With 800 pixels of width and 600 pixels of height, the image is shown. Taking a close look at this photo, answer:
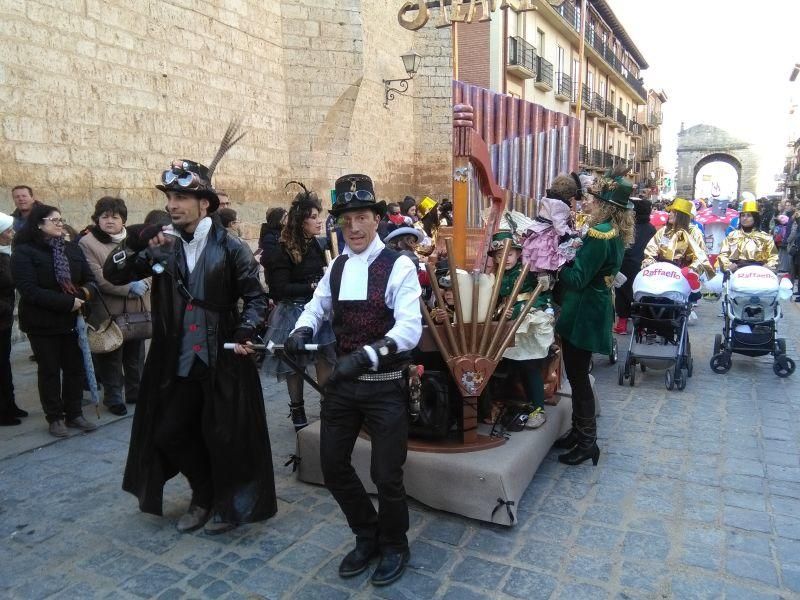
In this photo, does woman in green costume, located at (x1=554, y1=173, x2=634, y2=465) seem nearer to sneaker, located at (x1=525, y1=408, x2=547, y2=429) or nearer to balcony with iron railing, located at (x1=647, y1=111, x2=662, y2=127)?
sneaker, located at (x1=525, y1=408, x2=547, y2=429)

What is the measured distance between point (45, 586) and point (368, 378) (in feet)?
6.06

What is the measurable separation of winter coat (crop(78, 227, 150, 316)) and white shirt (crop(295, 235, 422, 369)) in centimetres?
298

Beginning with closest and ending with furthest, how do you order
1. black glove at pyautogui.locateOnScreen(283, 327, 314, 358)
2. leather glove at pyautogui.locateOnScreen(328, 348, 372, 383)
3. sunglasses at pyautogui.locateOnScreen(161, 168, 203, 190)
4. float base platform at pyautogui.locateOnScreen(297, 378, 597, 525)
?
leather glove at pyautogui.locateOnScreen(328, 348, 372, 383), black glove at pyautogui.locateOnScreen(283, 327, 314, 358), sunglasses at pyautogui.locateOnScreen(161, 168, 203, 190), float base platform at pyautogui.locateOnScreen(297, 378, 597, 525)

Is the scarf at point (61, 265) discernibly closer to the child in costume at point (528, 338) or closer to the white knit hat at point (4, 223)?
the white knit hat at point (4, 223)

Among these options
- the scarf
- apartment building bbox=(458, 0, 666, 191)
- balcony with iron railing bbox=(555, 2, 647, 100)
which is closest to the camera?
the scarf

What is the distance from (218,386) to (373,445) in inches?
37.6

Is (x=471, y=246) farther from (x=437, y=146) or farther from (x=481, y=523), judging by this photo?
(x=437, y=146)

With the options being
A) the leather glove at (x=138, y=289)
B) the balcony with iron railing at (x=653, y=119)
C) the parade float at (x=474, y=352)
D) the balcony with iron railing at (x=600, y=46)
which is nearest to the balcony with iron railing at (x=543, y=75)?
the balcony with iron railing at (x=600, y=46)

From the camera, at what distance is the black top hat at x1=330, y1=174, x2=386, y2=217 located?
9.20 feet

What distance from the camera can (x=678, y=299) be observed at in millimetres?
6094

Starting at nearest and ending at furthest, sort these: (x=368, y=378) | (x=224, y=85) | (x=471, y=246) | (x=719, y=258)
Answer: (x=368, y=378) < (x=471, y=246) < (x=719, y=258) < (x=224, y=85)

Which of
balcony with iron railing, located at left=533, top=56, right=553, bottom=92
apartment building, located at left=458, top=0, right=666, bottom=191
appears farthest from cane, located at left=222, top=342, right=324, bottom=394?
balcony with iron railing, located at left=533, top=56, right=553, bottom=92

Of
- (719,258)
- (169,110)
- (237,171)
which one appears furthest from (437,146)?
(719,258)

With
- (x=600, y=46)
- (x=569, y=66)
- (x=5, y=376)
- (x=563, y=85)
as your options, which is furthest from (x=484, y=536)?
(x=600, y=46)
